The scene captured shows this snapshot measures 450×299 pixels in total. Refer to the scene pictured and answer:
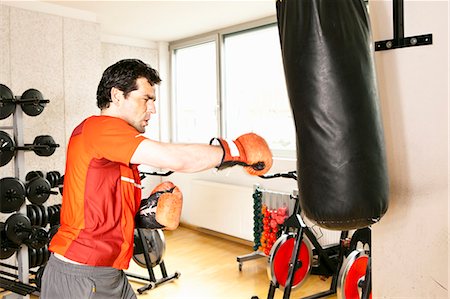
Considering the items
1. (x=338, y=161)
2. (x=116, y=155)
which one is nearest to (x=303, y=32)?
(x=338, y=161)

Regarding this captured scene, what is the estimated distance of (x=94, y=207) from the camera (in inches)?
66.7

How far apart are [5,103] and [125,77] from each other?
1865 millimetres

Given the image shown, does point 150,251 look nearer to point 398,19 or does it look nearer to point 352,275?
point 352,275

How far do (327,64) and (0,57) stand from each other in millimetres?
3594

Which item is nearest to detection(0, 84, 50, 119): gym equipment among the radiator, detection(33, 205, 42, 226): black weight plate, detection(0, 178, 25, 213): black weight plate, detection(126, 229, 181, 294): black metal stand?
detection(0, 178, 25, 213): black weight plate

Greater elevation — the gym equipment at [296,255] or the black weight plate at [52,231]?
the black weight plate at [52,231]

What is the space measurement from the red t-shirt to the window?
296 cm

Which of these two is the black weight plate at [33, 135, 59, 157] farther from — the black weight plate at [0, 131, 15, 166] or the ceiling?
the ceiling

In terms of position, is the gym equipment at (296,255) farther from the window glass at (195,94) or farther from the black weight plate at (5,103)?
the window glass at (195,94)

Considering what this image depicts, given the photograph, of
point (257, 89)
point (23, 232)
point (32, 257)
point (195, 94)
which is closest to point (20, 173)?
point (23, 232)

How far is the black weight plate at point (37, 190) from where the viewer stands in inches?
128

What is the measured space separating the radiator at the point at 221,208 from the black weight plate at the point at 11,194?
2231 mm

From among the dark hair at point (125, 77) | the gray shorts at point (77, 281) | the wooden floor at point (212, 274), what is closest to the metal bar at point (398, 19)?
the dark hair at point (125, 77)

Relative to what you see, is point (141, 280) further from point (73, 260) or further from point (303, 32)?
point (303, 32)
